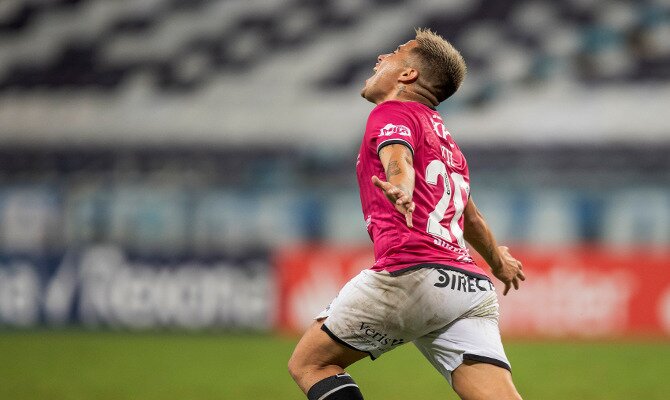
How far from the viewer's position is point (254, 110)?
19.7 meters

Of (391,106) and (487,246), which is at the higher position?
(391,106)

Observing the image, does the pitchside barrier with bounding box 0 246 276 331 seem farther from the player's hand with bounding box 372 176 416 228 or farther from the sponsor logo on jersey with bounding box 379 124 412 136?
the player's hand with bounding box 372 176 416 228

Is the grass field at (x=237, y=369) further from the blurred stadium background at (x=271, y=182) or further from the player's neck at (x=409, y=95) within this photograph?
the player's neck at (x=409, y=95)

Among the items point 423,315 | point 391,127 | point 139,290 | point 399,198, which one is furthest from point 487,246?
point 139,290

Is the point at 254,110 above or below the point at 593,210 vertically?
above

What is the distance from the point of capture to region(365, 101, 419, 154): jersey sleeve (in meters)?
3.66

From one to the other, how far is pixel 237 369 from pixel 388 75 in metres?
6.10

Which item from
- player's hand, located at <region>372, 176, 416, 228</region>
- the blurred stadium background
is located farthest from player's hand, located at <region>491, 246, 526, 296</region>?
the blurred stadium background

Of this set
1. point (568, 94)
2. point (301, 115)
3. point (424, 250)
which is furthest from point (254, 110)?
point (424, 250)

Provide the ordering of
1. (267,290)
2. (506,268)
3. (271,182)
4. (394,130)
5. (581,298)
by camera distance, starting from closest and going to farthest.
→ 1. (394,130)
2. (506,268)
3. (581,298)
4. (267,290)
5. (271,182)

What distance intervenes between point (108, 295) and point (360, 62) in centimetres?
883

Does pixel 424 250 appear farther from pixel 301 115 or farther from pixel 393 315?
pixel 301 115

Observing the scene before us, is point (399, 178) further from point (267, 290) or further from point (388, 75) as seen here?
point (267, 290)

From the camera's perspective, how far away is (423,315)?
151 inches
